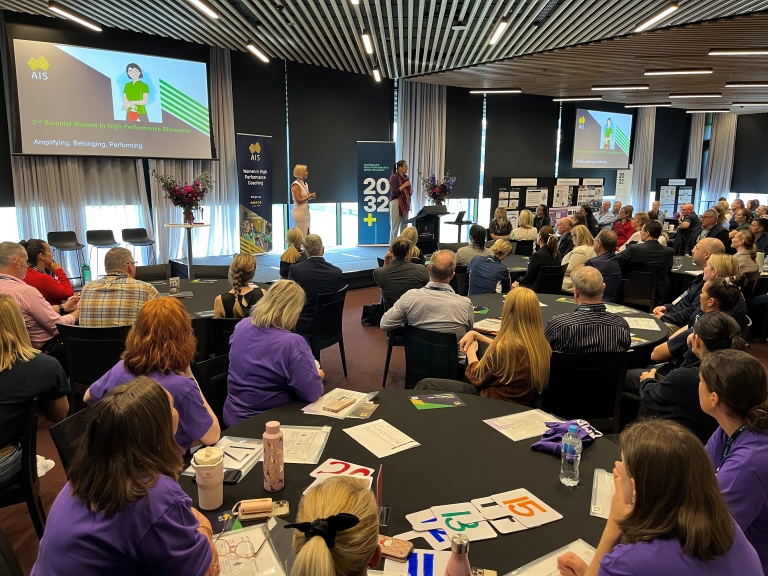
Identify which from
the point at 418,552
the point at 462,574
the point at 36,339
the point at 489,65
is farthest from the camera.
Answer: the point at 489,65

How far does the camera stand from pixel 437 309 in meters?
3.81

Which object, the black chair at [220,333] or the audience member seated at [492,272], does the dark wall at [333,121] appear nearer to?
the audience member seated at [492,272]

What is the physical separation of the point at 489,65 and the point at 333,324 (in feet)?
23.0

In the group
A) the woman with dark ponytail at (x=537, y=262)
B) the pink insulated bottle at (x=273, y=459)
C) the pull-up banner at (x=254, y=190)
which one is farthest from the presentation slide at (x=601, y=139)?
the pink insulated bottle at (x=273, y=459)

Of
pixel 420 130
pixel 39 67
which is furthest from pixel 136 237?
pixel 420 130

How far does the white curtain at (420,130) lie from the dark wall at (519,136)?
5.38ft

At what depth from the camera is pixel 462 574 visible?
1.32 m

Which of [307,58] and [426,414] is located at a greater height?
[307,58]

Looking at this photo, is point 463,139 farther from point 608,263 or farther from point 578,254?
point 608,263

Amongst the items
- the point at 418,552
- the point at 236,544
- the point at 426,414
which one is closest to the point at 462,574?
the point at 418,552

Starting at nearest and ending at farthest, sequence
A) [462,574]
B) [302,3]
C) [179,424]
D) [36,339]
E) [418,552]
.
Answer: [462,574] → [418,552] → [179,424] → [36,339] → [302,3]

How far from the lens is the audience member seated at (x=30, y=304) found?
144 inches

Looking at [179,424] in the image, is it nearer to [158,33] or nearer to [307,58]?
[158,33]

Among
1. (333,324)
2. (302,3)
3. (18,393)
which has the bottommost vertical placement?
(333,324)
